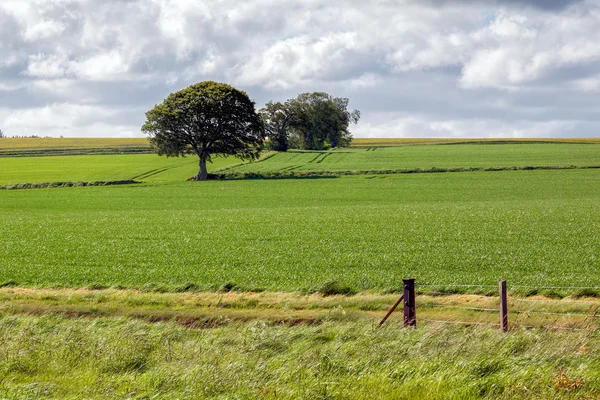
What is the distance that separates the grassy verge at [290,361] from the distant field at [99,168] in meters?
64.1

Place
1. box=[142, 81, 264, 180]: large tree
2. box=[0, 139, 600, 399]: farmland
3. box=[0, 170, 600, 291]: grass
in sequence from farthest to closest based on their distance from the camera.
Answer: box=[142, 81, 264, 180]: large tree
box=[0, 170, 600, 291]: grass
box=[0, 139, 600, 399]: farmland

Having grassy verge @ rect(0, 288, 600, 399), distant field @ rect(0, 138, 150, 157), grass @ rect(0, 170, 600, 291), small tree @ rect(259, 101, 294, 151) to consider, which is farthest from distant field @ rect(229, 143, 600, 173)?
grassy verge @ rect(0, 288, 600, 399)

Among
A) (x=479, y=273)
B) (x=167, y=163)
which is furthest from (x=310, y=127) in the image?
(x=479, y=273)

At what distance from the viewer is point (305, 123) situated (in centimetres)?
10350

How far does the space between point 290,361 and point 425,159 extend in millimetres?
79597

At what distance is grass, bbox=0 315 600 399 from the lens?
7.94 meters

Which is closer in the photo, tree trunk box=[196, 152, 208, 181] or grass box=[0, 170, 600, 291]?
grass box=[0, 170, 600, 291]

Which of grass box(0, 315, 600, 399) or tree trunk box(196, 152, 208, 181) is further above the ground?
tree trunk box(196, 152, 208, 181)

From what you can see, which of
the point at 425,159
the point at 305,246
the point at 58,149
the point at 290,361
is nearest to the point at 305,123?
the point at 425,159

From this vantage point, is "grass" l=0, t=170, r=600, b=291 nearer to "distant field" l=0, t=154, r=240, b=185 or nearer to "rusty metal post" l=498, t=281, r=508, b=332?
"rusty metal post" l=498, t=281, r=508, b=332

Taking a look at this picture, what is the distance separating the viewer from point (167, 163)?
91.0m

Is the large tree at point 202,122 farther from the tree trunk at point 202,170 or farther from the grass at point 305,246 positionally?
the grass at point 305,246

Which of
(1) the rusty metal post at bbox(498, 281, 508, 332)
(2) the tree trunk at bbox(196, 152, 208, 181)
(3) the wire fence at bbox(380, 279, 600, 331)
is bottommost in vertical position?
(3) the wire fence at bbox(380, 279, 600, 331)

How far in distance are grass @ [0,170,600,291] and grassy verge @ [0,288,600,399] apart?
649 centimetres
